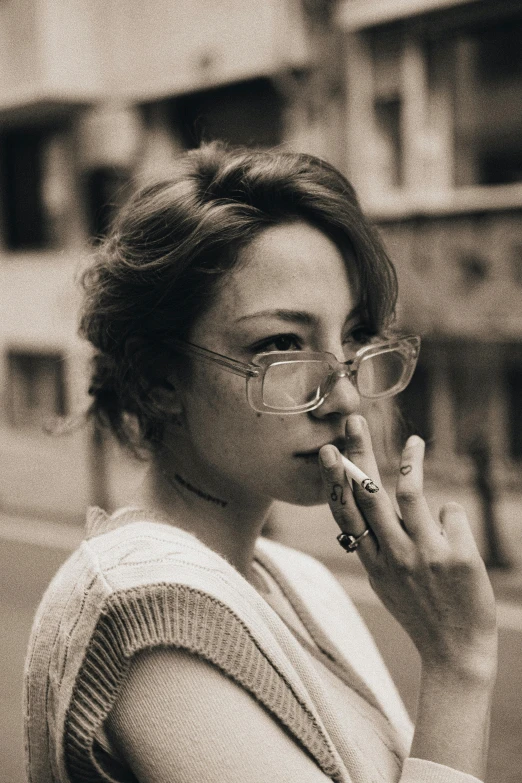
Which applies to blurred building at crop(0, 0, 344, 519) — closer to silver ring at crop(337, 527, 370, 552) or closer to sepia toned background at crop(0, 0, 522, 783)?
sepia toned background at crop(0, 0, 522, 783)

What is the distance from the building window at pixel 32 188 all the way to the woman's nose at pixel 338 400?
16.4m

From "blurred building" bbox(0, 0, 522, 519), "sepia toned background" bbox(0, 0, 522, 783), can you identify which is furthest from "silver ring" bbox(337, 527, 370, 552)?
"blurred building" bbox(0, 0, 522, 519)

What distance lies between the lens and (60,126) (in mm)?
17500

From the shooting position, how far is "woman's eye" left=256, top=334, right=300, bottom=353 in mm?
1631

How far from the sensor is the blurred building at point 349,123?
12242 millimetres

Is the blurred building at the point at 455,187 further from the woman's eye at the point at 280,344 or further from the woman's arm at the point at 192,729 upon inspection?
the woman's arm at the point at 192,729

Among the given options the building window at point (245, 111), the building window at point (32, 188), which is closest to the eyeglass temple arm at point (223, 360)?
the building window at point (245, 111)

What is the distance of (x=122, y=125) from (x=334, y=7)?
420 centimetres

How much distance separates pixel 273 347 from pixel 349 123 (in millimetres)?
12313

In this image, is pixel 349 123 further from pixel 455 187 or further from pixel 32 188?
pixel 32 188

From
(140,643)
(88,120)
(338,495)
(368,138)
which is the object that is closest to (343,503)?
(338,495)

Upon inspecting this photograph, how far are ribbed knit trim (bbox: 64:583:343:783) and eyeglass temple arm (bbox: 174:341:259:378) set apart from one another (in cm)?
41

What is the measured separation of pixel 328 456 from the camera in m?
1.55

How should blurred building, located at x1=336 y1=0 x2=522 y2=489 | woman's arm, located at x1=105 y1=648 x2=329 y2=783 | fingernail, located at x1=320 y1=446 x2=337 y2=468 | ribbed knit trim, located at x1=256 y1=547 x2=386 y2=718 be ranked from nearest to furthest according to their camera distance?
woman's arm, located at x1=105 y1=648 x2=329 y2=783 → fingernail, located at x1=320 y1=446 x2=337 y2=468 → ribbed knit trim, located at x1=256 y1=547 x2=386 y2=718 → blurred building, located at x1=336 y1=0 x2=522 y2=489
